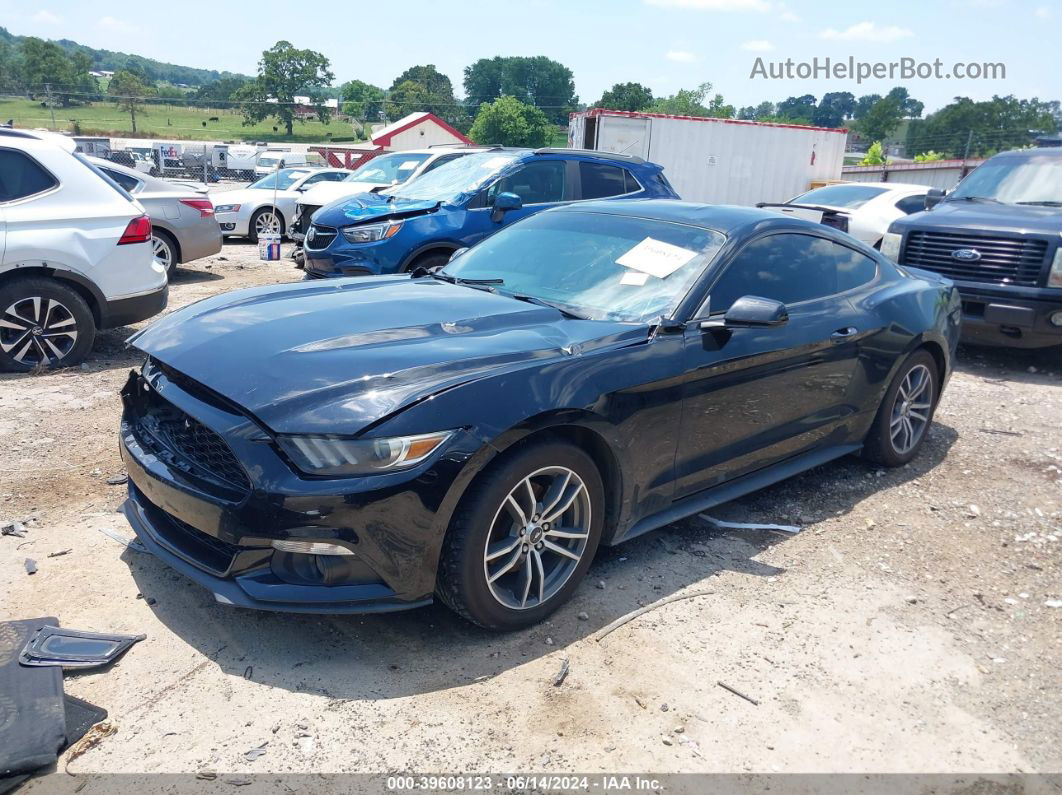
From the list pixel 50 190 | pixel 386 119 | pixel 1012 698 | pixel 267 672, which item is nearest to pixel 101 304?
pixel 50 190

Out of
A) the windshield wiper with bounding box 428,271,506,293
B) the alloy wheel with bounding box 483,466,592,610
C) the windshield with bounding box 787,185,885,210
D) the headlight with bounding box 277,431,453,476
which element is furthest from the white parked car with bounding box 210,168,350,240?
the headlight with bounding box 277,431,453,476

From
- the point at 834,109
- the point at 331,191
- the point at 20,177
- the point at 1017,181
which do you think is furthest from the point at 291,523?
the point at 834,109

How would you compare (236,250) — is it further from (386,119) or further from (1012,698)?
(386,119)

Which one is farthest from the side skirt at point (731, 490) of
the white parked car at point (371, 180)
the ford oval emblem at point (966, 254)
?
the white parked car at point (371, 180)

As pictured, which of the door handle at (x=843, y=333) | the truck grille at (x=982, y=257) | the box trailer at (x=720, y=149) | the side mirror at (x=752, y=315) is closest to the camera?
the side mirror at (x=752, y=315)

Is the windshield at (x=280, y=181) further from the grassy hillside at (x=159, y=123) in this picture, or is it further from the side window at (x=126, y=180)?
the grassy hillside at (x=159, y=123)

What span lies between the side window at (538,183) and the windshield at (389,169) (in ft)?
17.6

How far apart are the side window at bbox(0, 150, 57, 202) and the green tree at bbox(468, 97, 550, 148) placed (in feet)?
223

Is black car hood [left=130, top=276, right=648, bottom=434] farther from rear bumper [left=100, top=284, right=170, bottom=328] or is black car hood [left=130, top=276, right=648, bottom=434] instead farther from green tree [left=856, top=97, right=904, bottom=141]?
green tree [left=856, top=97, right=904, bottom=141]

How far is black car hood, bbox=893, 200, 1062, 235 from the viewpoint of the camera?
778 centimetres

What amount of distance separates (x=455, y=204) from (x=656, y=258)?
457 cm

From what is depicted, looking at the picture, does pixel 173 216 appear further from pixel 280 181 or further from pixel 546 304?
pixel 546 304

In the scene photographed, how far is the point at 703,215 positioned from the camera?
441 centimetres

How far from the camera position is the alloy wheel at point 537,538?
3.18 m
